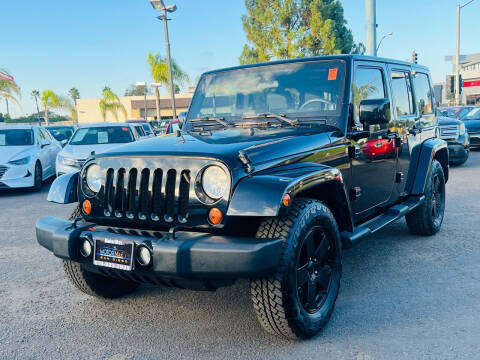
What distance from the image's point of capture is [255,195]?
2652mm

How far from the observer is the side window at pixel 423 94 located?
17.5ft

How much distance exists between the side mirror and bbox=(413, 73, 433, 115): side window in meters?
1.75

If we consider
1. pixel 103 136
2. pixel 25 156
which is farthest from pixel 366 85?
pixel 25 156

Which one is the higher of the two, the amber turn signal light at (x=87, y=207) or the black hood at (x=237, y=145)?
the black hood at (x=237, y=145)

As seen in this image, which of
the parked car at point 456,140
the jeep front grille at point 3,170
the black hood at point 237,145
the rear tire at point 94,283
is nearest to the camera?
the black hood at point 237,145

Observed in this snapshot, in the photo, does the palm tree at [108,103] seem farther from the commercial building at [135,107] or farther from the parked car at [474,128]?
the parked car at [474,128]

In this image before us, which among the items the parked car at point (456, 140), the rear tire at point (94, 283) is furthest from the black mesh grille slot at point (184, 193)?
the parked car at point (456, 140)

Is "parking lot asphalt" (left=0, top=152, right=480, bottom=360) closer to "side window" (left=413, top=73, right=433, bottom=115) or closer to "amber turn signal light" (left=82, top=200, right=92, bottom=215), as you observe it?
"amber turn signal light" (left=82, top=200, right=92, bottom=215)

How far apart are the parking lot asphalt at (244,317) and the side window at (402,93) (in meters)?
1.49

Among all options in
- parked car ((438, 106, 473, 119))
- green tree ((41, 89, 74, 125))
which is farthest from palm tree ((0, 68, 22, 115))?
parked car ((438, 106, 473, 119))

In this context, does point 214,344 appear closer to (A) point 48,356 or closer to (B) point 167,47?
(A) point 48,356

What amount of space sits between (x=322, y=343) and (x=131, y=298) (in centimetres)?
168

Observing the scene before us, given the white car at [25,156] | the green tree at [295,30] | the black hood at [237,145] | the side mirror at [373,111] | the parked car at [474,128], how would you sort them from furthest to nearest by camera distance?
the green tree at [295,30] → the parked car at [474,128] → the white car at [25,156] → the side mirror at [373,111] → the black hood at [237,145]

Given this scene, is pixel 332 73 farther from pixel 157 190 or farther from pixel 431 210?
pixel 431 210
